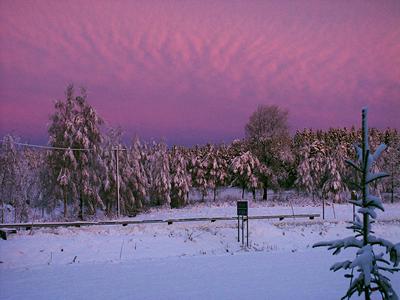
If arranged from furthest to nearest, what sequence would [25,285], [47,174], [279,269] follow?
[47,174] < [279,269] < [25,285]

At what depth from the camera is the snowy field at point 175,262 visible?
11.9m

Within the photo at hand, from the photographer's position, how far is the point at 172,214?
130 ft

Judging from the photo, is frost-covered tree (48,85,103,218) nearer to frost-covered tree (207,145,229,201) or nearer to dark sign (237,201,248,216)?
dark sign (237,201,248,216)

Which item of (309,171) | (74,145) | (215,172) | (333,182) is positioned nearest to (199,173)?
(215,172)

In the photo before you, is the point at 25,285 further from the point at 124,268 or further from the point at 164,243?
the point at 164,243

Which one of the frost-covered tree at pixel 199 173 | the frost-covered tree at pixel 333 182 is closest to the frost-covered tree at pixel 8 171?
the frost-covered tree at pixel 199 173

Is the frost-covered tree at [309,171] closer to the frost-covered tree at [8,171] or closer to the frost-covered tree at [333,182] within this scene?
the frost-covered tree at [333,182]

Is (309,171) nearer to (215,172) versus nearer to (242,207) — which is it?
(215,172)

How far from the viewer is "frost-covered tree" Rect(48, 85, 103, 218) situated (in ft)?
109

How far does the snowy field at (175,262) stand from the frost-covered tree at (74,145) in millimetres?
11239

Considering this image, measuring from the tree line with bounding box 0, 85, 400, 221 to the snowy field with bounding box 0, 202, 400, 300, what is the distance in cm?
1234

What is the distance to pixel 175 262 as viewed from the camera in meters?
16.5

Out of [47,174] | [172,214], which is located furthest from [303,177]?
[47,174]

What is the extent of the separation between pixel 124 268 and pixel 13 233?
32.1 feet
